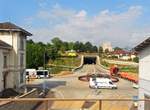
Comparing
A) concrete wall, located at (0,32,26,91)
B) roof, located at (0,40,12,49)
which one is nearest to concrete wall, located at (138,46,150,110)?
roof, located at (0,40,12,49)

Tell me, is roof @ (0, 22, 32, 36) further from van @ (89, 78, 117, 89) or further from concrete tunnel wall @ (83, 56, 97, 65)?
concrete tunnel wall @ (83, 56, 97, 65)

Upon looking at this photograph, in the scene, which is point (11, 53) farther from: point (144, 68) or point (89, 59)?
point (89, 59)

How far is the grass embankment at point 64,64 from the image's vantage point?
4699 inches

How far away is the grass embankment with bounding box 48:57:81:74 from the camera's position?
4699 inches

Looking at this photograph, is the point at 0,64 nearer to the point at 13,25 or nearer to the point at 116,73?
the point at 13,25

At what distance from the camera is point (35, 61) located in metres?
101

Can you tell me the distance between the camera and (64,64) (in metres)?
130

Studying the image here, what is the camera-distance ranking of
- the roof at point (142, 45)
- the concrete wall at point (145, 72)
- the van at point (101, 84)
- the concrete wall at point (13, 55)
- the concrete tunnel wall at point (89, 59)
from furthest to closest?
1. the concrete tunnel wall at point (89, 59)
2. the van at point (101, 84)
3. the concrete wall at point (13, 55)
4. the concrete wall at point (145, 72)
5. the roof at point (142, 45)

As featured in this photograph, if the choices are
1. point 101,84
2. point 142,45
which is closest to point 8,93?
point 101,84

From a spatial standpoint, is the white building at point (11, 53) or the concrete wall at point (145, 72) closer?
the concrete wall at point (145, 72)

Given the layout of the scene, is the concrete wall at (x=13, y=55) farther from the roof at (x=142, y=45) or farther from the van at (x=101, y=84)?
the roof at (x=142, y=45)

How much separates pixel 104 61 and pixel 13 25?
93493 millimetres

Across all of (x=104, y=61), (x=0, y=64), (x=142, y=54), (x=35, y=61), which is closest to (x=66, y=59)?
(x=104, y=61)

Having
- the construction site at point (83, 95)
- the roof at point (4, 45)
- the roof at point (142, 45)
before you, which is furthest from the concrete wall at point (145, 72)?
the roof at point (4, 45)
